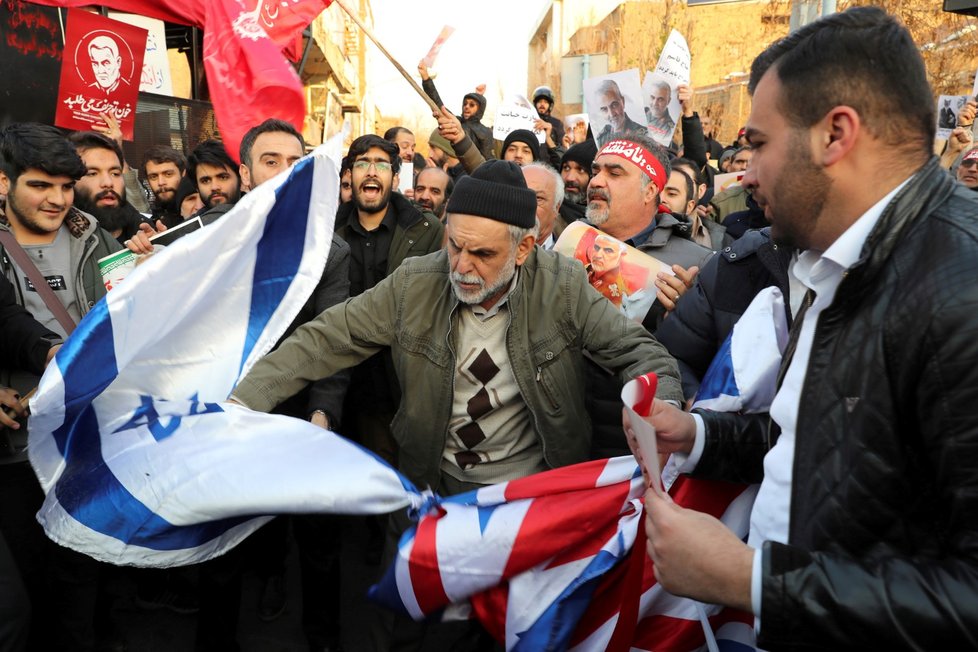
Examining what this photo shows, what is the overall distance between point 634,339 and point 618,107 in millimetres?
3644

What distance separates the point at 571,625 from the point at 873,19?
1569 mm

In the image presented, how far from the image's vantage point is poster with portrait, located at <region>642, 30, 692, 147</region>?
5.90 m

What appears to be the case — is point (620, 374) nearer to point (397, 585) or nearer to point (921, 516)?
point (397, 585)

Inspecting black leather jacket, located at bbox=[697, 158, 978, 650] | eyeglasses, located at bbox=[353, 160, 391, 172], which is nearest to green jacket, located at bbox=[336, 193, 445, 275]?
eyeglasses, located at bbox=[353, 160, 391, 172]

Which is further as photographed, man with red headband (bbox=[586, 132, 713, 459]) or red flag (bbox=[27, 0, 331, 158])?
red flag (bbox=[27, 0, 331, 158])

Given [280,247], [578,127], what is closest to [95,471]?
[280,247]

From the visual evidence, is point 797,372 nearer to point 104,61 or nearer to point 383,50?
point 383,50

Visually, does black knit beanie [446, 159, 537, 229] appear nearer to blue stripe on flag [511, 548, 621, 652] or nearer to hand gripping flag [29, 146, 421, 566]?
hand gripping flag [29, 146, 421, 566]

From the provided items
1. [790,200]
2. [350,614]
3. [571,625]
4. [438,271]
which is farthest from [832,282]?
[350,614]

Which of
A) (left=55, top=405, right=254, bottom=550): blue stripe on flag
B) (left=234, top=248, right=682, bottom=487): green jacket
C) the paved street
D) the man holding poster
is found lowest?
the paved street

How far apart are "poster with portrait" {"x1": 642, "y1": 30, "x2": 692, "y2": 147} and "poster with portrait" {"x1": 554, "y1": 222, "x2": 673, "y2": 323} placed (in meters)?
2.45

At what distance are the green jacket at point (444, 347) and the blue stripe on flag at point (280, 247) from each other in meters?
0.14

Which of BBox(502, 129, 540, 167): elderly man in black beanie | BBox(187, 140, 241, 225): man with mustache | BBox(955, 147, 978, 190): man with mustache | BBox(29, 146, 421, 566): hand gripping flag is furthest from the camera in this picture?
BBox(502, 129, 540, 167): elderly man in black beanie

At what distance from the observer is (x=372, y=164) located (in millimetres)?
5039
